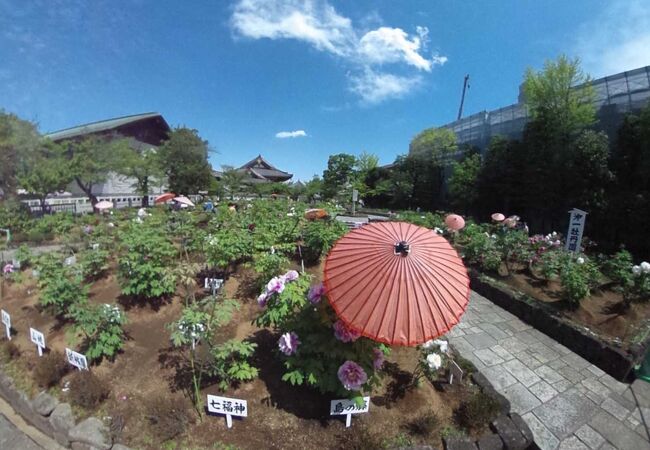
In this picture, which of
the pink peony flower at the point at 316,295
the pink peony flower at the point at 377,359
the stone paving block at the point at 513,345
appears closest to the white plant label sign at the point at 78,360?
the pink peony flower at the point at 316,295

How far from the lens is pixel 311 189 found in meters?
23.8

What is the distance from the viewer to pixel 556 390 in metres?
3.54

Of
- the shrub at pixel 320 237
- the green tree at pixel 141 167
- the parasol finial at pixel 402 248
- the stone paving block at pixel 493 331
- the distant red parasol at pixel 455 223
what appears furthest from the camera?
the green tree at pixel 141 167

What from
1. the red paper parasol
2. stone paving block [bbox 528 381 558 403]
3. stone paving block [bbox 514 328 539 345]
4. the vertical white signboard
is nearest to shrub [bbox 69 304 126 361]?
the red paper parasol

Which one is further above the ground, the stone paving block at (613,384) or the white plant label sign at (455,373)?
the white plant label sign at (455,373)

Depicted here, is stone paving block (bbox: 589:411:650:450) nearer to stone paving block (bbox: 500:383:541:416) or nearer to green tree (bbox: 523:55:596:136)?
stone paving block (bbox: 500:383:541:416)

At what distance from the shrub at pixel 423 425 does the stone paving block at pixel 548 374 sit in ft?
7.42

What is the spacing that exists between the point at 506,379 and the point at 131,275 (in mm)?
5532

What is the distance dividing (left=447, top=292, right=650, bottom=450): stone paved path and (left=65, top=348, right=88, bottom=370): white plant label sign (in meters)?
4.89

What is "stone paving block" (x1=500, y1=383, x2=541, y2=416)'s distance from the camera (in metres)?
3.22

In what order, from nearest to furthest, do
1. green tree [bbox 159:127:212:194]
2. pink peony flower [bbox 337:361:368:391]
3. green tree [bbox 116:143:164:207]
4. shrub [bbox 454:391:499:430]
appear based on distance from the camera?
pink peony flower [bbox 337:361:368:391], shrub [bbox 454:391:499:430], green tree [bbox 116:143:164:207], green tree [bbox 159:127:212:194]

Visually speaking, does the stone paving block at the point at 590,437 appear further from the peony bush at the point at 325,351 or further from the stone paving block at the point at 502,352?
the peony bush at the point at 325,351

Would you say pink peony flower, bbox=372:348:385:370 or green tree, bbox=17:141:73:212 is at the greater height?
green tree, bbox=17:141:73:212

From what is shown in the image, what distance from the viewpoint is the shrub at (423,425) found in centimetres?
251
